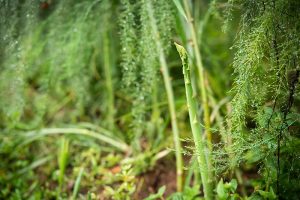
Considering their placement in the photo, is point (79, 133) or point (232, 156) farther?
point (79, 133)

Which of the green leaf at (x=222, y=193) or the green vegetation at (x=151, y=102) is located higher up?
the green vegetation at (x=151, y=102)

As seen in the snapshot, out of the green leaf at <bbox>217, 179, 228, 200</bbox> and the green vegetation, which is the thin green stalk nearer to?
the green vegetation

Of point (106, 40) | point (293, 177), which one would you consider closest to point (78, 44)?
point (106, 40)

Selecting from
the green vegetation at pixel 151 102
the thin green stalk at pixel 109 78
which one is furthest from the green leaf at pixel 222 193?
the thin green stalk at pixel 109 78

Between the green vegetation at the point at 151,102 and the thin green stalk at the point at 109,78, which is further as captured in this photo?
the thin green stalk at the point at 109,78

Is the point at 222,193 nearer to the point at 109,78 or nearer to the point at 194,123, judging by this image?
the point at 194,123

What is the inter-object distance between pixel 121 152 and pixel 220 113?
1.44ft

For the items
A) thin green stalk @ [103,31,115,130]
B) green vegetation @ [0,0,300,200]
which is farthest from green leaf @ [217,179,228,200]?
thin green stalk @ [103,31,115,130]

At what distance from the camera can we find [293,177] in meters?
0.90

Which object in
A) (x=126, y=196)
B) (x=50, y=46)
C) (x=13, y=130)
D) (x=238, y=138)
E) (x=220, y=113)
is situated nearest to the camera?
(x=238, y=138)

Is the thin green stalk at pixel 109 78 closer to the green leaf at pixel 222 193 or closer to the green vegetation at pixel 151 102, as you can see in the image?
the green vegetation at pixel 151 102

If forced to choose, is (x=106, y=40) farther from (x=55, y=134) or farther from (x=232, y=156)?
(x=232, y=156)

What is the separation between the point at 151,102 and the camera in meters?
1.56

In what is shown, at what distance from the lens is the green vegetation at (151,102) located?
2.66ft
